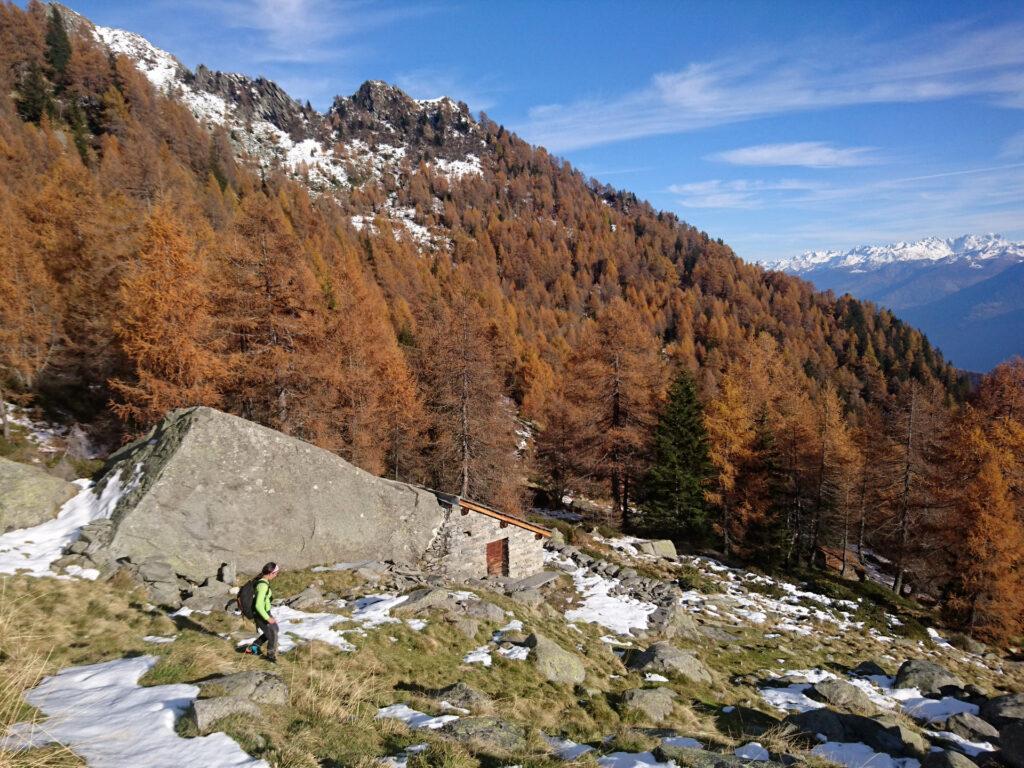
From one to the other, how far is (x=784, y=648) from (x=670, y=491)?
14.1m

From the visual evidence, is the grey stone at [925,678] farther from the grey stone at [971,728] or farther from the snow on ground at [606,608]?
the snow on ground at [606,608]

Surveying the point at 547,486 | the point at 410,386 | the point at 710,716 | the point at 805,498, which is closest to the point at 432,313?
the point at 410,386

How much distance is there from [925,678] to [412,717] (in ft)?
50.5

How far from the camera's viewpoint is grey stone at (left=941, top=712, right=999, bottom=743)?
34.4 ft

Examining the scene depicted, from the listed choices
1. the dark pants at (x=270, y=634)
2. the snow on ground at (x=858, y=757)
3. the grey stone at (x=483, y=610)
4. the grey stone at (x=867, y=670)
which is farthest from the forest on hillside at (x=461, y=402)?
the snow on ground at (x=858, y=757)

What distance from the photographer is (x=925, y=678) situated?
14320 mm

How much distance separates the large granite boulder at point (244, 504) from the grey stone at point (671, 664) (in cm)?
762

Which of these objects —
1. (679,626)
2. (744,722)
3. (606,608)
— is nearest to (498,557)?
(606,608)

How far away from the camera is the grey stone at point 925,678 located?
14.1 m

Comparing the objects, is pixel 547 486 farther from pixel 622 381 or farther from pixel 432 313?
pixel 432 313

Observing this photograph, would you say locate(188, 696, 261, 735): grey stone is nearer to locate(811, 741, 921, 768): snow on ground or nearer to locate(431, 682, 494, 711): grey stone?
locate(431, 682, 494, 711): grey stone

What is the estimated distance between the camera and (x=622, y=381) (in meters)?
31.1

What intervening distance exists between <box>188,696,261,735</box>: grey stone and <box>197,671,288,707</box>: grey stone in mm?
276

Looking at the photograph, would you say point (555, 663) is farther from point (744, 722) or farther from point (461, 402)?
point (461, 402)
